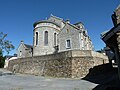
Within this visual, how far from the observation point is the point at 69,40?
2855 centimetres

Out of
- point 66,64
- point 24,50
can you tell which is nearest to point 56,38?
point 24,50

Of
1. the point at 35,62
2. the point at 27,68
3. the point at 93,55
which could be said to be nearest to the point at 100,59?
the point at 93,55

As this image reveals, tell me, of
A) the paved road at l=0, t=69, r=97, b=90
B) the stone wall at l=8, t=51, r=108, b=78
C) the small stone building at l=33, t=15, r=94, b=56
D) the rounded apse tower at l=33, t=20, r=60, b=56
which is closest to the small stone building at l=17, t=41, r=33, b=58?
the rounded apse tower at l=33, t=20, r=60, b=56

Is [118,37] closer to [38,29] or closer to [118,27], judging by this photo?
[118,27]

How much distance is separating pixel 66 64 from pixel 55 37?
12.5 metres

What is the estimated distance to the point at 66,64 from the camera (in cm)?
2145

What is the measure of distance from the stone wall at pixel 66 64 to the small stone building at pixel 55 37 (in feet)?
17.6

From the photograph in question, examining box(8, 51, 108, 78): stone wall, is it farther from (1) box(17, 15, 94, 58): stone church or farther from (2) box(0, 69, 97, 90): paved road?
(1) box(17, 15, 94, 58): stone church

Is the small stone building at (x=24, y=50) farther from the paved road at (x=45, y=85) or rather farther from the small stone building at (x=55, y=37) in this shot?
the paved road at (x=45, y=85)

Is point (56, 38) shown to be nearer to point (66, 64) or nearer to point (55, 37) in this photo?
point (55, 37)

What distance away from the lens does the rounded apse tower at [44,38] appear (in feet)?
102

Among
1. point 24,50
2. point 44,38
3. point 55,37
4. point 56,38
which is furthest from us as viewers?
point 24,50

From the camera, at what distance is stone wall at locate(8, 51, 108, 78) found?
66.9 feet

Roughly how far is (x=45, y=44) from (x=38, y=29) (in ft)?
13.0
